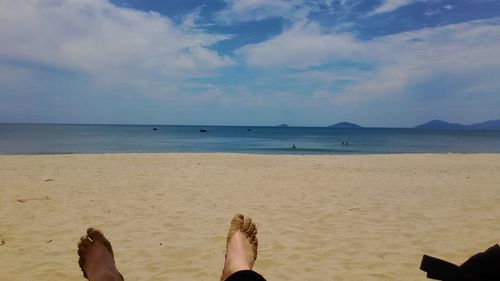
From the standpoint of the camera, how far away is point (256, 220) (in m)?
5.52

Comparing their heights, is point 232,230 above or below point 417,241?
above

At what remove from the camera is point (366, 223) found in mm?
5336

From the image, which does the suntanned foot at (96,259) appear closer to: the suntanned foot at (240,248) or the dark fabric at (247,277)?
the suntanned foot at (240,248)

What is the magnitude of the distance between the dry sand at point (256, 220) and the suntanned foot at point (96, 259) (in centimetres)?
47

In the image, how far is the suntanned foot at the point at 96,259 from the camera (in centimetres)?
270

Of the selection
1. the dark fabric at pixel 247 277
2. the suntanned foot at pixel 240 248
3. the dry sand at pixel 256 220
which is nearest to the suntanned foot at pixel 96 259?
the dry sand at pixel 256 220

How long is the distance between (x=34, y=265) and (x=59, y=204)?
2812 mm

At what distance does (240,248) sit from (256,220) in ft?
8.25

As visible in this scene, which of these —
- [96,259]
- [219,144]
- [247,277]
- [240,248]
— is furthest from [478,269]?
[219,144]

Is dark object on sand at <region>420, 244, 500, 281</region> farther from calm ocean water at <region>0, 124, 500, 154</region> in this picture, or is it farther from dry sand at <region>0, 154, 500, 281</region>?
calm ocean water at <region>0, 124, 500, 154</region>

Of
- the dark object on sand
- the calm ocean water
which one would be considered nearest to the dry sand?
A: the dark object on sand

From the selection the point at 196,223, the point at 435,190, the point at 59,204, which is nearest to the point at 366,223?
the point at 196,223

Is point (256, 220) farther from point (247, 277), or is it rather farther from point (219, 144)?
point (219, 144)

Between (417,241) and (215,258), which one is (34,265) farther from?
(417,241)
